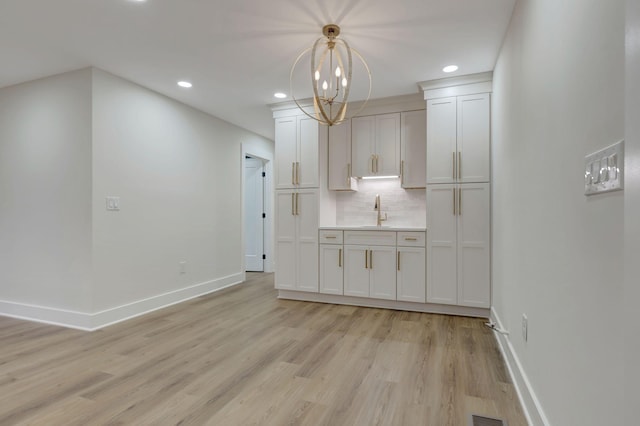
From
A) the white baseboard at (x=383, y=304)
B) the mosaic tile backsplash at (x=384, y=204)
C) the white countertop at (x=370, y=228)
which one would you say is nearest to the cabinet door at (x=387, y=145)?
the mosaic tile backsplash at (x=384, y=204)

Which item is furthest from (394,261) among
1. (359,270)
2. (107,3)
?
(107,3)

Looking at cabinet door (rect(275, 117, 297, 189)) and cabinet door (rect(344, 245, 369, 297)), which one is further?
cabinet door (rect(275, 117, 297, 189))

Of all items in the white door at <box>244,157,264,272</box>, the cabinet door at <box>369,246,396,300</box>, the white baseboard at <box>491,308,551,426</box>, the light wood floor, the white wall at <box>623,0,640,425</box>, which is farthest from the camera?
the white door at <box>244,157,264,272</box>

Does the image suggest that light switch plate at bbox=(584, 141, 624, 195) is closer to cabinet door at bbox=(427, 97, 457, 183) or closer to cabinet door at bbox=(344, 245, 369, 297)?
cabinet door at bbox=(427, 97, 457, 183)

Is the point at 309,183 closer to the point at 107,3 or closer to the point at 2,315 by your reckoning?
the point at 107,3

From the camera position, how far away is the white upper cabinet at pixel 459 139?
3568mm

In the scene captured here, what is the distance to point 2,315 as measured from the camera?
3699 millimetres

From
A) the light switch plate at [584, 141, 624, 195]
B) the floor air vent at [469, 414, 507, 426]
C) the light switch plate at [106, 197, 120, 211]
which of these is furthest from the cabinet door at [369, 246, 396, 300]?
the light switch plate at [584, 141, 624, 195]

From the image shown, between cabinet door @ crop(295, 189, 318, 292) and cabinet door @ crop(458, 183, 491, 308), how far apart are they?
5.53 feet

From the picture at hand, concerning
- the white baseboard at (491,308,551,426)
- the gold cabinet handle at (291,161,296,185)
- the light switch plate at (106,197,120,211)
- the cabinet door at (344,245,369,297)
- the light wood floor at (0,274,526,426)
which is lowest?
the light wood floor at (0,274,526,426)

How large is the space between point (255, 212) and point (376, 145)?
9.80ft

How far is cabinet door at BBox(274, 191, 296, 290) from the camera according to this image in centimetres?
441

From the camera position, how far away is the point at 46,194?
3459 millimetres

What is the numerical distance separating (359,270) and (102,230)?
2747 mm
